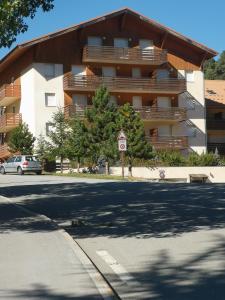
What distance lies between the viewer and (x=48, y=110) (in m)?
53.1

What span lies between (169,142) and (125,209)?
135 feet

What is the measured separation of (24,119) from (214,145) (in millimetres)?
20017

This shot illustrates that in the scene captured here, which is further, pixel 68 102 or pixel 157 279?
pixel 68 102

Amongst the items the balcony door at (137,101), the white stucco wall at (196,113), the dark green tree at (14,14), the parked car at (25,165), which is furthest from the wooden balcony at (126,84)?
the dark green tree at (14,14)

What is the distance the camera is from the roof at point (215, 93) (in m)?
65.0

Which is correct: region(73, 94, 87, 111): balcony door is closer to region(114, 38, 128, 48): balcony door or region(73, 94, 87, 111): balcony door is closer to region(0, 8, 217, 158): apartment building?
region(0, 8, 217, 158): apartment building

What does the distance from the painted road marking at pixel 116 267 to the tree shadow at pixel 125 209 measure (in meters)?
1.86

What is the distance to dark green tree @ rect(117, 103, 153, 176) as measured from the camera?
39.1 m

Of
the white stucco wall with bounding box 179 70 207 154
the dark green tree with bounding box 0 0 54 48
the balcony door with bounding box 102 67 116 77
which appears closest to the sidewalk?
the dark green tree with bounding box 0 0 54 48

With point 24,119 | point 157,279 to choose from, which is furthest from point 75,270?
point 24,119

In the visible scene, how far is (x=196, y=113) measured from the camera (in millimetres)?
58344

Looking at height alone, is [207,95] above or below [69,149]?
above

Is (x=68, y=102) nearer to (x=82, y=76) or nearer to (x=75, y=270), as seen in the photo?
(x=82, y=76)

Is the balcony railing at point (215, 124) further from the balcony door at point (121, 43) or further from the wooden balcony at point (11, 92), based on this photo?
the wooden balcony at point (11, 92)
